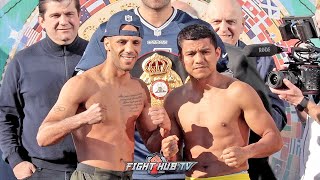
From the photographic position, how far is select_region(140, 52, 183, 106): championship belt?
251cm

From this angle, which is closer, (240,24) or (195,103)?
(195,103)

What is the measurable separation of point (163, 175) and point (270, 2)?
32.6 inches

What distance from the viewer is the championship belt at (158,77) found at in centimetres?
251

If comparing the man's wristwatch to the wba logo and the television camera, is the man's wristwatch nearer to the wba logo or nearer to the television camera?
the television camera

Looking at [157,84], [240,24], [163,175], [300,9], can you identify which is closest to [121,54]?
[157,84]

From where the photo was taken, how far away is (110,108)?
91.0 inches

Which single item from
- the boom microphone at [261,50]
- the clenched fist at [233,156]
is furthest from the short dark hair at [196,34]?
the clenched fist at [233,156]

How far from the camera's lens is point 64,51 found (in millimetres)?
2527

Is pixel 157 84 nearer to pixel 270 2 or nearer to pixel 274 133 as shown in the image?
pixel 274 133

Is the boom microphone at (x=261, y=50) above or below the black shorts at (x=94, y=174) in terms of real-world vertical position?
above
